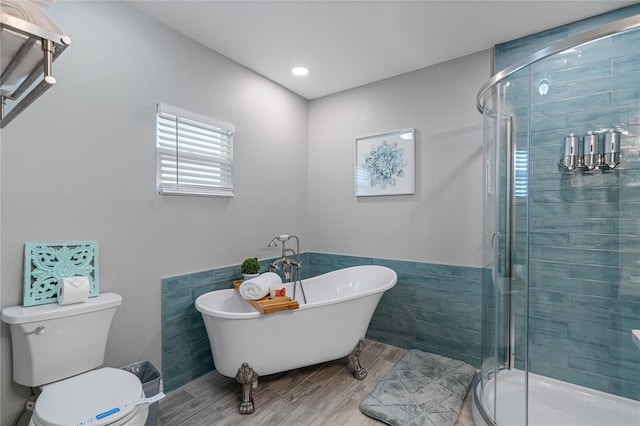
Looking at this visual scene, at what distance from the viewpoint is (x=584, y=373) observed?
2.12 m

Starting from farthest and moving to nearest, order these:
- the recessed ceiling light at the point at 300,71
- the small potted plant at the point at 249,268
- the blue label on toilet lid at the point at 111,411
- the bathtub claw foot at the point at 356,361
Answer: the recessed ceiling light at the point at 300,71, the small potted plant at the point at 249,268, the bathtub claw foot at the point at 356,361, the blue label on toilet lid at the point at 111,411

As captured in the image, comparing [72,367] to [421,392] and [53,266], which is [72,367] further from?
[421,392]

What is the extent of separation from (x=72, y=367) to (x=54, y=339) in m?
0.19

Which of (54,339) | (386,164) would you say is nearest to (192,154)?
(54,339)

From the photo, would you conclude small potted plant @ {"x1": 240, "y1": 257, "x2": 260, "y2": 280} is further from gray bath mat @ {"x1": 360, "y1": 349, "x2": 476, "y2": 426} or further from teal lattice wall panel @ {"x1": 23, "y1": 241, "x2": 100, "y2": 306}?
gray bath mat @ {"x1": 360, "y1": 349, "x2": 476, "y2": 426}

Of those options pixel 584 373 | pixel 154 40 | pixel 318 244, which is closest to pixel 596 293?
pixel 584 373

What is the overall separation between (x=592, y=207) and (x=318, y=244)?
2.36 m

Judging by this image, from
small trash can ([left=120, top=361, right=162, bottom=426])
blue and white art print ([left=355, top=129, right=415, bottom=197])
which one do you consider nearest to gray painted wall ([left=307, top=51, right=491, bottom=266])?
blue and white art print ([left=355, top=129, right=415, bottom=197])

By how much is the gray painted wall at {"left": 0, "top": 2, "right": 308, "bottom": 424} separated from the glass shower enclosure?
203 centimetres

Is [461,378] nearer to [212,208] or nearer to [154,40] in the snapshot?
[212,208]

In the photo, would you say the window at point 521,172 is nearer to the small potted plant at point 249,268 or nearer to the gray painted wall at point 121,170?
the small potted plant at point 249,268

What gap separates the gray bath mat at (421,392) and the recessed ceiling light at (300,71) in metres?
2.67

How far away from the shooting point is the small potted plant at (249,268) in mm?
2594

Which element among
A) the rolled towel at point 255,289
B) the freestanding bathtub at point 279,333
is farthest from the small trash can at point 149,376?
the rolled towel at point 255,289
